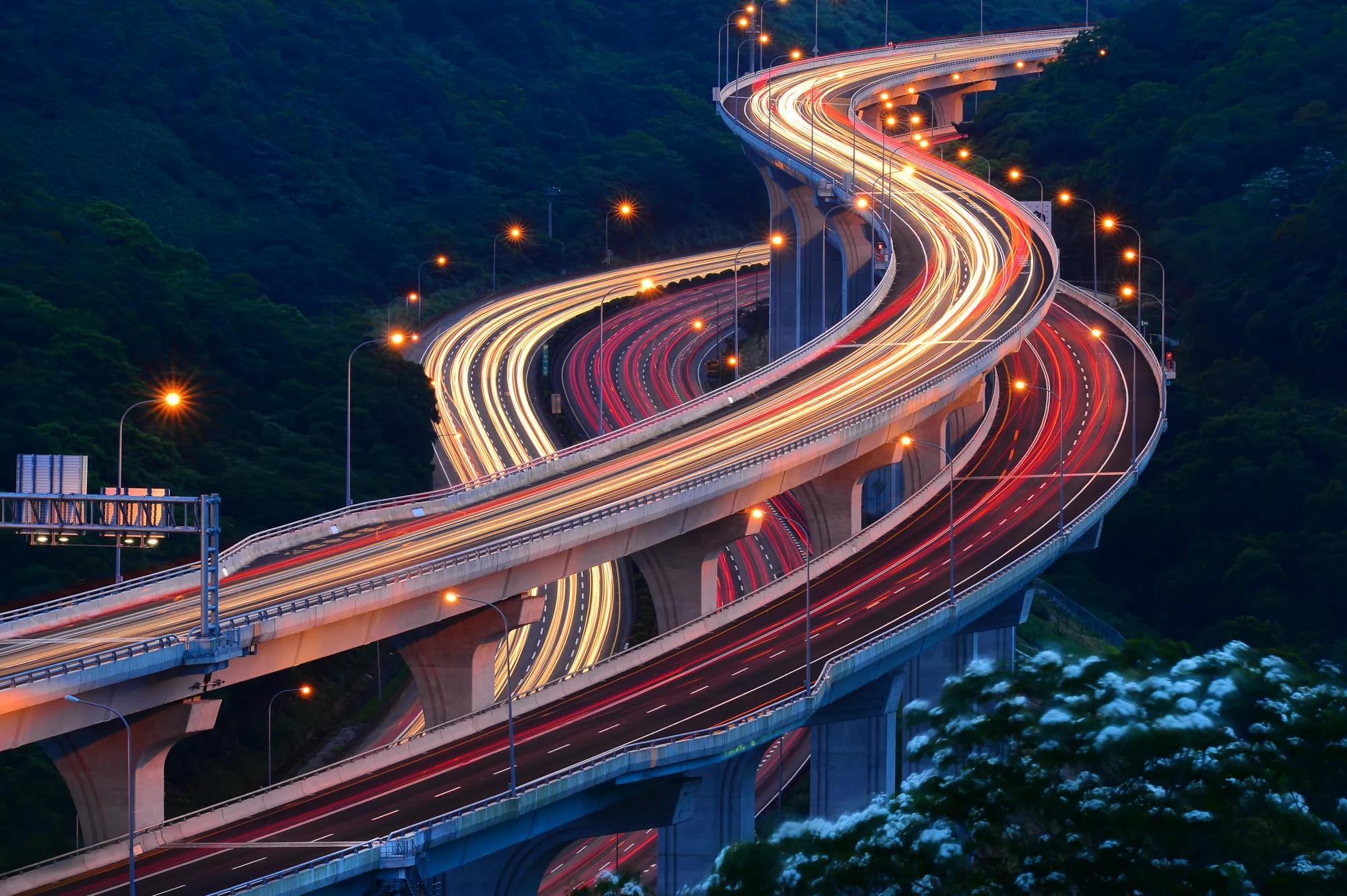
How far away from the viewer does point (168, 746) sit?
6681cm

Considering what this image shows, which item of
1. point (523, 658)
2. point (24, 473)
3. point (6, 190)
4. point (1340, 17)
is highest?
point (1340, 17)

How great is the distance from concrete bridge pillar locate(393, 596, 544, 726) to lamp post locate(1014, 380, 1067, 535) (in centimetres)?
2993

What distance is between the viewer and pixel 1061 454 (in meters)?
106

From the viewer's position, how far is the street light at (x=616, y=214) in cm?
18212

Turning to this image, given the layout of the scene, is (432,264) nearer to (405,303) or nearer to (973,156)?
(405,303)

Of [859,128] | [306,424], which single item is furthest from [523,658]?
[859,128]

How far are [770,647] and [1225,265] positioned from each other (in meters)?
77.0

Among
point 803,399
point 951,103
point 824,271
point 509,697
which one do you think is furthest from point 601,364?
point 509,697

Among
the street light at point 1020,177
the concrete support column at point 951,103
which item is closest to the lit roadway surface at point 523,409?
the concrete support column at point 951,103

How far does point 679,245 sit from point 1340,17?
190 ft

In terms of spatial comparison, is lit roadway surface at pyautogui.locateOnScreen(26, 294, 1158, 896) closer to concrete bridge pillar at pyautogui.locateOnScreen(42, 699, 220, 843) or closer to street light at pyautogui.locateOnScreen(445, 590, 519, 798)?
street light at pyautogui.locateOnScreen(445, 590, 519, 798)

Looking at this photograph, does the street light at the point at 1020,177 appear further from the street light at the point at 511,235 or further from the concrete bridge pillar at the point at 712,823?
the concrete bridge pillar at the point at 712,823

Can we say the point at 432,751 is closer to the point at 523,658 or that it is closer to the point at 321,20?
the point at 523,658

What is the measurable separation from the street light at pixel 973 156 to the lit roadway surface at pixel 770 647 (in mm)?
39322
